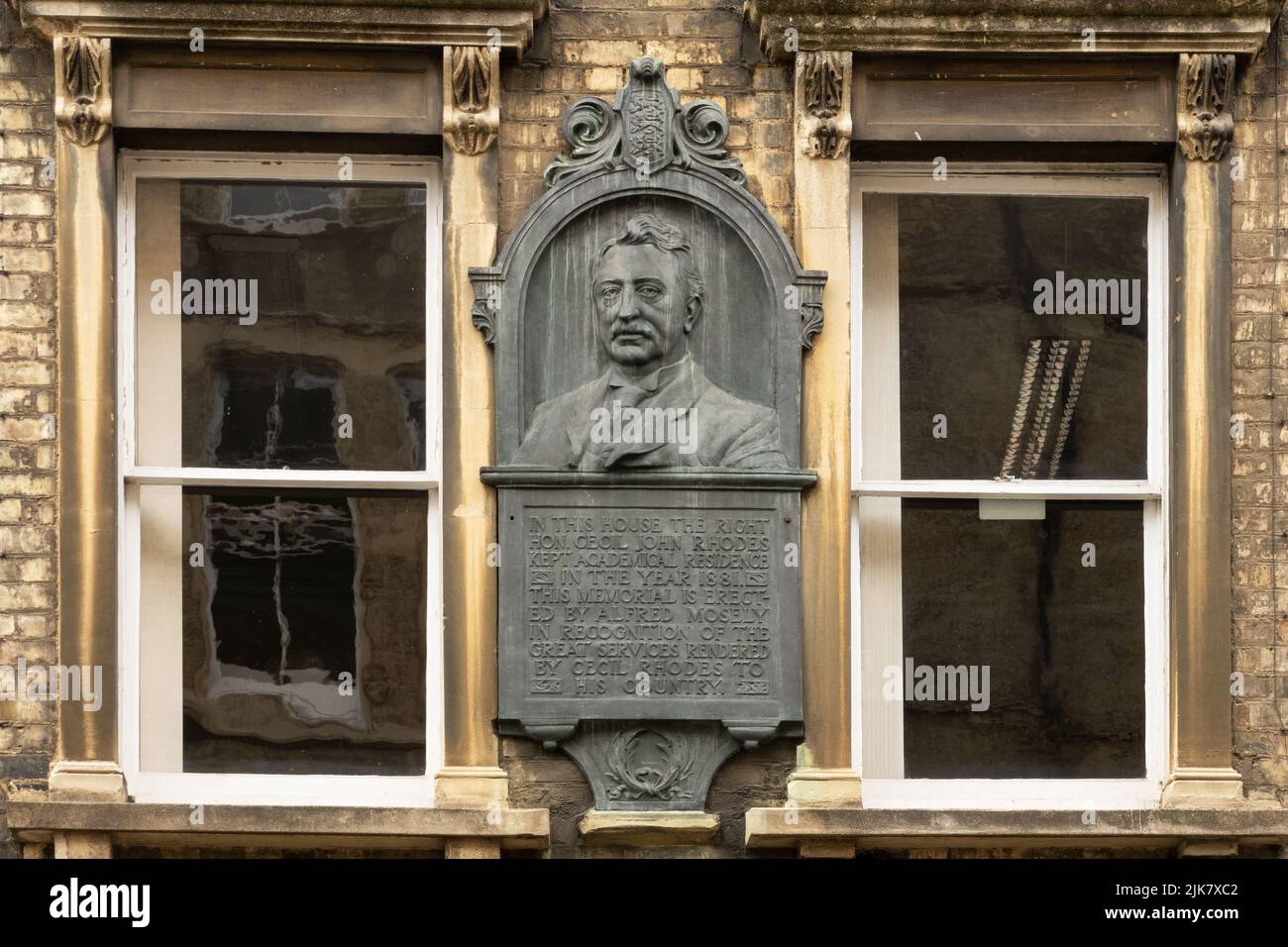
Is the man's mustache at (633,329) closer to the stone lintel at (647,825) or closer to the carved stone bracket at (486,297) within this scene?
the carved stone bracket at (486,297)

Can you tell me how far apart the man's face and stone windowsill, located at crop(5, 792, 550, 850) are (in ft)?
6.09

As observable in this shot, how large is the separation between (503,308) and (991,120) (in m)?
2.15

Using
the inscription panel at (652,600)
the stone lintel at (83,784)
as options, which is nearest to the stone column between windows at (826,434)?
the inscription panel at (652,600)

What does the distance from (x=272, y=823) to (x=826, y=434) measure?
265cm

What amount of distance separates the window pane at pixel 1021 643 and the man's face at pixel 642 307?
1183 millimetres

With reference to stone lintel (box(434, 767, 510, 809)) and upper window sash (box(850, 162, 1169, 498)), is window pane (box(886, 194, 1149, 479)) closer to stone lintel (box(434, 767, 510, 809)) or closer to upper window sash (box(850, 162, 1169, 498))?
upper window sash (box(850, 162, 1169, 498))

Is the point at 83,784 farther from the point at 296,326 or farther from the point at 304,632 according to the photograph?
the point at 296,326

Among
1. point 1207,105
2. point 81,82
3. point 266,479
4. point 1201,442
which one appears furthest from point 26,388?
point 1207,105

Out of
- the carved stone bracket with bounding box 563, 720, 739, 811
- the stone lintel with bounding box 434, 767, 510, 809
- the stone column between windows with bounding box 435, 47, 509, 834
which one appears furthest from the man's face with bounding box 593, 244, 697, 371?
the stone lintel with bounding box 434, 767, 510, 809

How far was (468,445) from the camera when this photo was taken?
30.1ft

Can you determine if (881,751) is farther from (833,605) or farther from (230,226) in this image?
(230,226)

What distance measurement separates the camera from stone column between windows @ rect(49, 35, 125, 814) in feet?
29.6

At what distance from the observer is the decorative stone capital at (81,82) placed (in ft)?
30.1
